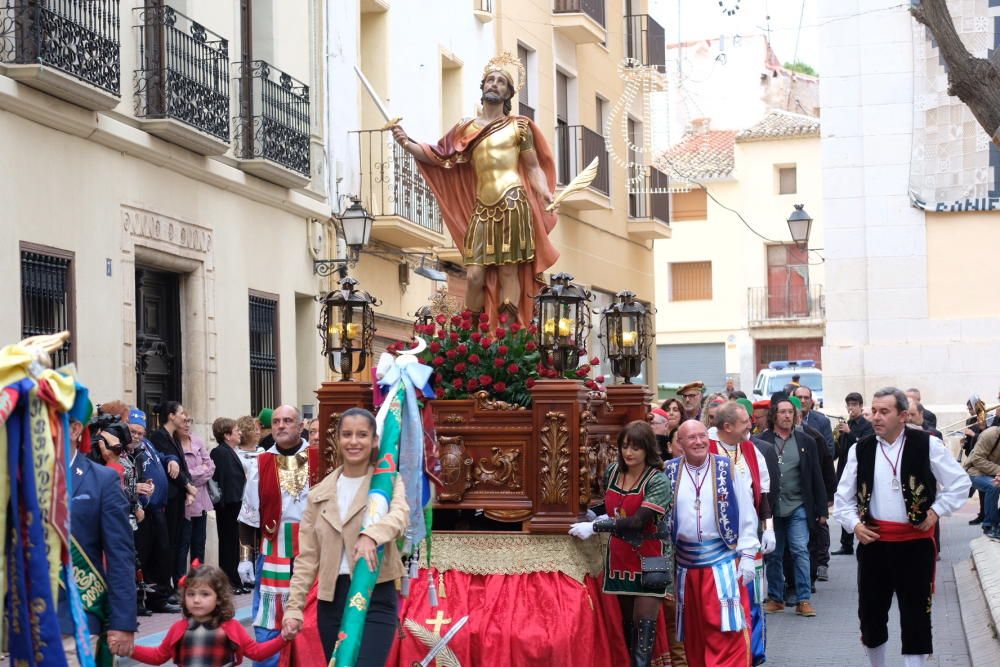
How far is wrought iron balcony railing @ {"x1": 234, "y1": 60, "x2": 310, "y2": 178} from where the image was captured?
18344 mm

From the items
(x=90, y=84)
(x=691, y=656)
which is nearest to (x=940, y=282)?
(x=90, y=84)

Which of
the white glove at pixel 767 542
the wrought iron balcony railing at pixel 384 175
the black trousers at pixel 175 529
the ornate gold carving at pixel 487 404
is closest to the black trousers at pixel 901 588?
the white glove at pixel 767 542

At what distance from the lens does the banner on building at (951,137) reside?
25.5 meters

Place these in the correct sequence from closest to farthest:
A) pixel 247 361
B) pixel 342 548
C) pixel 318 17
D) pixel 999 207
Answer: pixel 342 548, pixel 247 361, pixel 318 17, pixel 999 207

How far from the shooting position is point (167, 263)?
1683 cm

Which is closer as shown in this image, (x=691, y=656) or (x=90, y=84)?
(x=691, y=656)

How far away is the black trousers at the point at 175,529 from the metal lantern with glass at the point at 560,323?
5021 mm

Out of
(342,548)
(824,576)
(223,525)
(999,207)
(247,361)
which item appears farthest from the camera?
(999,207)

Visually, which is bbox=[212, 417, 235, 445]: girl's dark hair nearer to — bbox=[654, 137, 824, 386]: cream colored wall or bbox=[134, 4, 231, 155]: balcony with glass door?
bbox=[134, 4, 231, 155]: balcony with glass door

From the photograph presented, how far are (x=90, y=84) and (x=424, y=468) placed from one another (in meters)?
6.98

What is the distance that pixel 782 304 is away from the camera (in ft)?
172

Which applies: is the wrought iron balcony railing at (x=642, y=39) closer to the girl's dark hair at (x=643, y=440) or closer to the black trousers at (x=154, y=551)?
the black trousers at (x=154, y=551)

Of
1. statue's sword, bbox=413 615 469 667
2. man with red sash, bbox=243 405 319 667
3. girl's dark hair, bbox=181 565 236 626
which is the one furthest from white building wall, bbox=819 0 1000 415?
girl's dark hair, bbox=181 565 236 626

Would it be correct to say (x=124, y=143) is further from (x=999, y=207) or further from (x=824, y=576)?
(x=999, y=207)
